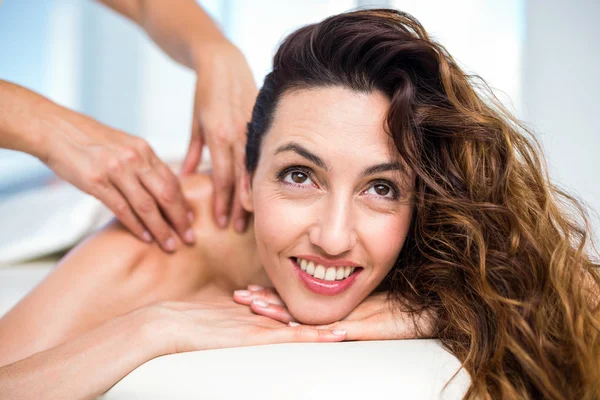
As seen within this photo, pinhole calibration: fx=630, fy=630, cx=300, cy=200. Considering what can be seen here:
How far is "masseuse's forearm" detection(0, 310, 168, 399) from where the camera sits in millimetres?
1164

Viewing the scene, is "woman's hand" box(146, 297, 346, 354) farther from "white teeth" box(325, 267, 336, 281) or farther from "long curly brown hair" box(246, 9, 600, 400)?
"long curly brown hair" box(246, 9, 600, 400)

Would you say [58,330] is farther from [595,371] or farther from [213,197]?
[595,371]

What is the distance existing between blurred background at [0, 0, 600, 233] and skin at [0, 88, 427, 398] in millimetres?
498

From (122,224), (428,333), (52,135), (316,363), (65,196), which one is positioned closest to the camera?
(316,363)

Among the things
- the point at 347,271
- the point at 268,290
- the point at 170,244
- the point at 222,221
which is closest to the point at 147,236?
the point at 170,244

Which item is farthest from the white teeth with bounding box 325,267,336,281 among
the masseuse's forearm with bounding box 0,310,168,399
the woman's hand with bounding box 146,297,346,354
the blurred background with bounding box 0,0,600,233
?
the blurred background with bounding box 0,0,600,233

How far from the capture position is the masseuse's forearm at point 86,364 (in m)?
1.16

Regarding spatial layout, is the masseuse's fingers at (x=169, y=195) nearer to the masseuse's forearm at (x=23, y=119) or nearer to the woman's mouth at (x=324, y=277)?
the masseuse's forearm at (x=23, y=119)

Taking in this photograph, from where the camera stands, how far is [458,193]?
4.96 feet

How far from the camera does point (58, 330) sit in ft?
5.02

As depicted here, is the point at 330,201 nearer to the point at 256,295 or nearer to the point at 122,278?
the point at 256,295

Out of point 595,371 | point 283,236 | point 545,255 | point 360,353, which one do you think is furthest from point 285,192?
point 595,371

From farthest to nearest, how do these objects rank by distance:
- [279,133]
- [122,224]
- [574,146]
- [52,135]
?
[574,146], [122,224], [52,135], [279,133]

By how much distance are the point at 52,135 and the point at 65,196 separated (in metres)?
0.94
